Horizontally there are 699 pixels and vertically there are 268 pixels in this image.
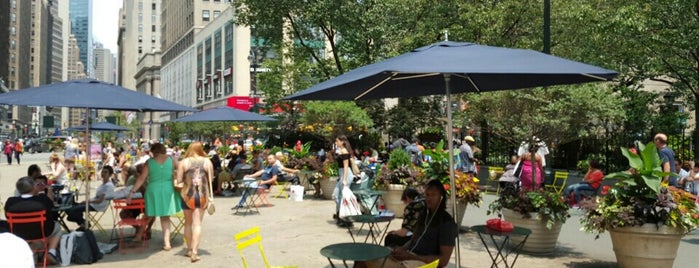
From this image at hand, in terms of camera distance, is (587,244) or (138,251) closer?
(138,251)

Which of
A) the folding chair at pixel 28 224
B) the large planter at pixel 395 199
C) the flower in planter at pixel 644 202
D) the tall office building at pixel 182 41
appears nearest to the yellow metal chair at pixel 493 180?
the large planter at pixel 395 199

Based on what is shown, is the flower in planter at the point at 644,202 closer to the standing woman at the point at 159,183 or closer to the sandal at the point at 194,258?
the sandal at the point at 194,258

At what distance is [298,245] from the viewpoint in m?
8.44

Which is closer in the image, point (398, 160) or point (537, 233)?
point (537, 233)

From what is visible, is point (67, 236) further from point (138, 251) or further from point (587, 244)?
point (587, 244)

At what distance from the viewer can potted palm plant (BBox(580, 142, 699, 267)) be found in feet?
20.8

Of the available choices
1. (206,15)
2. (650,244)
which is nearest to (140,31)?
(206,15)

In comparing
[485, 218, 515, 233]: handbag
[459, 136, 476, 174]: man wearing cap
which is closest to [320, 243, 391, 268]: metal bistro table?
[485, 218, 515, 233]: handbag

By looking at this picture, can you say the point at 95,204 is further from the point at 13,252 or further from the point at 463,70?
the point at 463,70

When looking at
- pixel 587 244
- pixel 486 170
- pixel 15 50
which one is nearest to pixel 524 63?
pixel 587 244

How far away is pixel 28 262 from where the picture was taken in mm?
2771

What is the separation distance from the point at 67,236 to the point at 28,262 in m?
4.91

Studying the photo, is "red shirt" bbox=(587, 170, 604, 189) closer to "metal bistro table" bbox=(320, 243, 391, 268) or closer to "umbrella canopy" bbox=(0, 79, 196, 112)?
"metal bistro table" bbox=(320, 243, 391, 268)

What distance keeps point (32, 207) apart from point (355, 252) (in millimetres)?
4205
